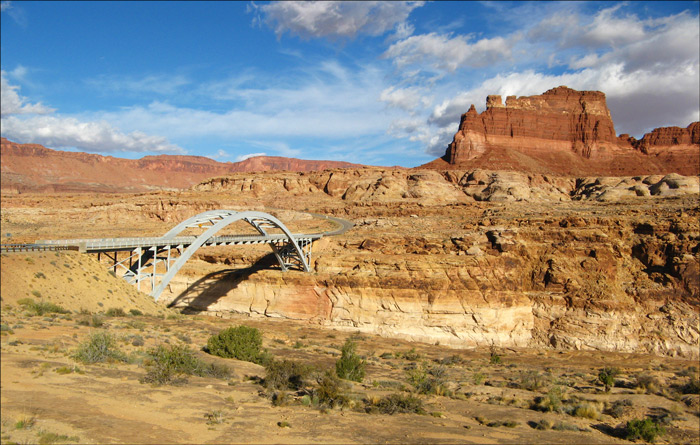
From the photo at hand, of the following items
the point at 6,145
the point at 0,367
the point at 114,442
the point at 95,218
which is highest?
the point at 6,145

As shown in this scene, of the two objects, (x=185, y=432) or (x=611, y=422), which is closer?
(x=185, y=432)

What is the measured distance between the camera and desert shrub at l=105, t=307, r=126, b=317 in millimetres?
19203

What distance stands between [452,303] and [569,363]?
8838mm

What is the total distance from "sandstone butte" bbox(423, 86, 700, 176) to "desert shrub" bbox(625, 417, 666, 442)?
250 feet

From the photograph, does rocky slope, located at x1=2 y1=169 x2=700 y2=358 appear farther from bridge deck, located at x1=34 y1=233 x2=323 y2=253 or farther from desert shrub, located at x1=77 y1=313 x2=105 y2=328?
desert shrub, located at x1=77 y1=313 x2=105 y2=328

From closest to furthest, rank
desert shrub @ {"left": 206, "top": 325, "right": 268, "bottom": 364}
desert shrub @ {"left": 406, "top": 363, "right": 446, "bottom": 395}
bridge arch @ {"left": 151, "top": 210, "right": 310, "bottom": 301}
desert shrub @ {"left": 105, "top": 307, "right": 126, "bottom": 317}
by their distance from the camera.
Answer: desert shrub @ {"left": 406, "top": 363, "right": 446, "bottom": 395} → desert shrub @ {"left": 206, "top": 325, "right": 268, "bottom": 364} → desert shrub @ {"left": 105, "top": 307, "right": 126, "bottom": 317} → bridge arch @ {"left": 151, "top": 210, "right": 310, "bottom": 301}

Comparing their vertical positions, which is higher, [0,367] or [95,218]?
[95,218]

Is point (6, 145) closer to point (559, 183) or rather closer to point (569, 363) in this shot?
point (559, 183)

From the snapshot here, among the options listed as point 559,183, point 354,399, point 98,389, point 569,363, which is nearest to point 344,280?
point 569,363

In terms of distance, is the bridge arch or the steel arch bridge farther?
the bridge arch

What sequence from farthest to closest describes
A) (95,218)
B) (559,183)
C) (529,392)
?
(559,183) < (95,218) < (529,392)

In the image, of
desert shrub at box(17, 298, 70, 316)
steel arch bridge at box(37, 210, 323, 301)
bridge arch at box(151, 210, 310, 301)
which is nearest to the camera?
desert shrub at box(17, 298, 70, 316)

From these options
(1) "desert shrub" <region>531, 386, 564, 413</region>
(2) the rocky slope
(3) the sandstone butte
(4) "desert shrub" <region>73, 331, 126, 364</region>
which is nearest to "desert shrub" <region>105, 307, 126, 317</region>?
(4) "desert shrub" <region>73, 331, 126, 364</region>

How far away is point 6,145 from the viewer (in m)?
158
